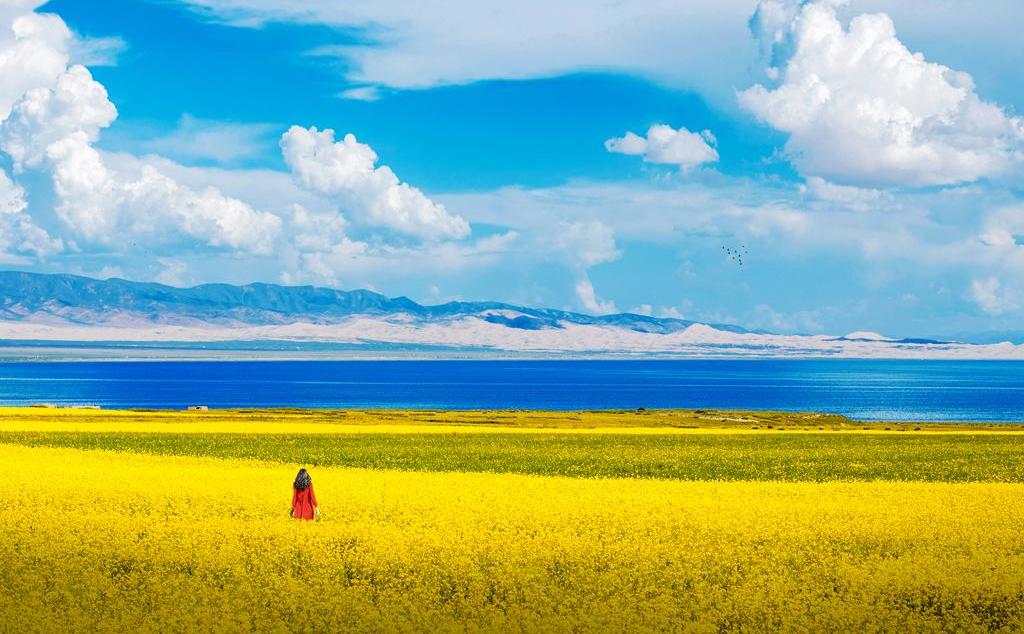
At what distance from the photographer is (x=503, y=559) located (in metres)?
23.7

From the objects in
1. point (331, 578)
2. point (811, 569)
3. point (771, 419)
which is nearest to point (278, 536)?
point (331, 578)

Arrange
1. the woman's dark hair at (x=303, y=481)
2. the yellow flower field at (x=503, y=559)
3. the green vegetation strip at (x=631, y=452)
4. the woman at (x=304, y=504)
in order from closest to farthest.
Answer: the yellow flower field at (x=503, y=559), the woman's dark hair at (x=303, y=481), the woman at (x=304, y=504), the green vegetation strip at (x=631, y=452)

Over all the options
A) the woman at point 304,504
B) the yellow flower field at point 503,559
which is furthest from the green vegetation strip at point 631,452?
the woman at point 304,504

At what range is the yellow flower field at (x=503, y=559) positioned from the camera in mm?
19469

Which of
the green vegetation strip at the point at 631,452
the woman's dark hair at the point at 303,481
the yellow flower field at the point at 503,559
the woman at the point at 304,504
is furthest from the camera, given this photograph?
the green vegetation strip at the point at 631,452

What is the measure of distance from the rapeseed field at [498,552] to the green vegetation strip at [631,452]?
250 cm

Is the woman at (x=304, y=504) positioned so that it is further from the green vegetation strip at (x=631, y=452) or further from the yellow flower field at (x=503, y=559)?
the green vegetation strip at (x=631, y=452)

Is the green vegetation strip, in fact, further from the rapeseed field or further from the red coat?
the red coat

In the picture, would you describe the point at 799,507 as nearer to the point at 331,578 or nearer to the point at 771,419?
the point at 331,578

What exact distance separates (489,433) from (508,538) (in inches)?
1772

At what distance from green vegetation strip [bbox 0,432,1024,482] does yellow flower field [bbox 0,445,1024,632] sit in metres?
10.9

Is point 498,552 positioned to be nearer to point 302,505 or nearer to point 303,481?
point 303,481

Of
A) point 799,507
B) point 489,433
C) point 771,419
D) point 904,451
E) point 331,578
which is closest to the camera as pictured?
Answer: point 331,578

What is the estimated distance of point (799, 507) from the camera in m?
31.9
